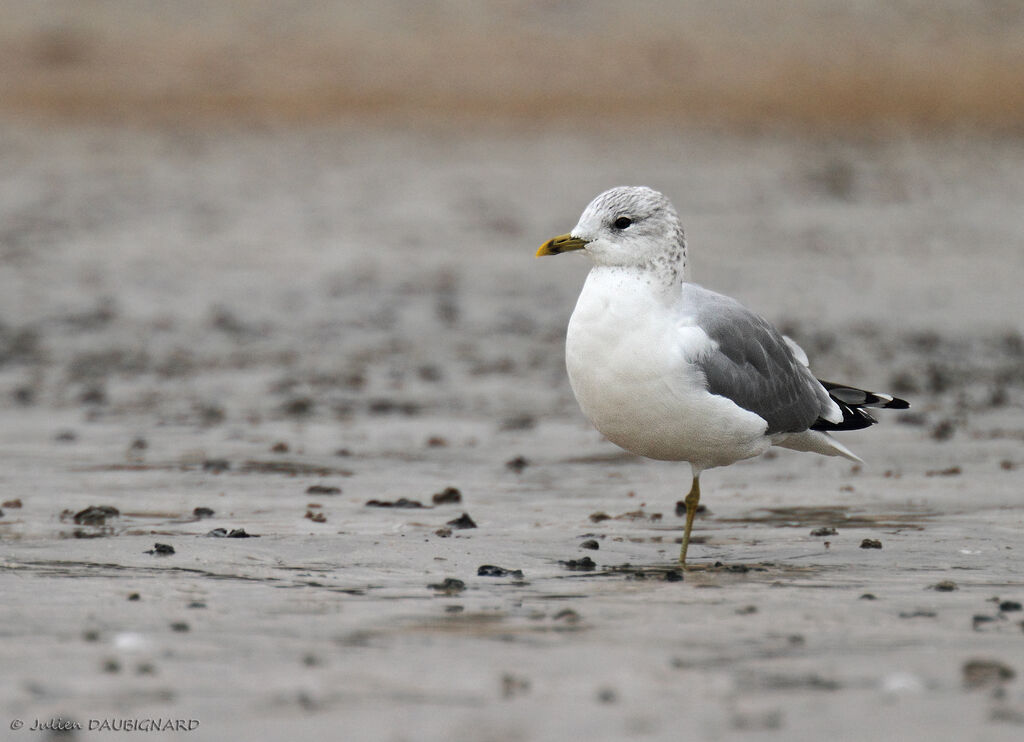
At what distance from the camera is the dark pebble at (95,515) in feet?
21.8

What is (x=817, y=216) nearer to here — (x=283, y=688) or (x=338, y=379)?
(x=338, y=379)

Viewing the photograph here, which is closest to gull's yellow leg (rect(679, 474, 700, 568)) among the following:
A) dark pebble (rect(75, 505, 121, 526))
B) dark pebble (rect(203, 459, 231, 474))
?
dark pebble (rect(75, 505, 121, 526))

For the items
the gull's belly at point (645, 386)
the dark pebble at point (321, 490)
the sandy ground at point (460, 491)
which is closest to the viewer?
the sandy ground at point (460, 491)

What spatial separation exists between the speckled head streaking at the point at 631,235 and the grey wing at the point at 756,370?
0.88 ft

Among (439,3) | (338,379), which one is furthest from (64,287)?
(439,3)

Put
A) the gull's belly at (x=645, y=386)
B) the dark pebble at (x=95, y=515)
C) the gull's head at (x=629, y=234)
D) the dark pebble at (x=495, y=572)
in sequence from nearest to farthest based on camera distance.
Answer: the dark pebble at (x=495, y=572)
the gull's belly at (x=645, y=386)
the gull's head at (x=629, y=234)
the dark pebble at (x=95, y=515)

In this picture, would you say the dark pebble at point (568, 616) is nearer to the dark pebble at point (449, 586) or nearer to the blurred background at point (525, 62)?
the dark pebble at point (449, 586)

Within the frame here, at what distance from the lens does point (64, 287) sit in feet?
48.6

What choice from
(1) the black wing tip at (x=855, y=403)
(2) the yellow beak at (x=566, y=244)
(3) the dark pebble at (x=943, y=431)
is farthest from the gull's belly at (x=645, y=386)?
(3) the dark pebble at (x=943, y=431)

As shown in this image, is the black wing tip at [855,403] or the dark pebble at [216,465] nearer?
the black wing tip at [855,403]

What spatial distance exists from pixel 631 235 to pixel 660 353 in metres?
0.55

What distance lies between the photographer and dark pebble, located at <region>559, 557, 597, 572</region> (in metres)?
5.92

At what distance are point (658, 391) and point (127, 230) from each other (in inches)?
514

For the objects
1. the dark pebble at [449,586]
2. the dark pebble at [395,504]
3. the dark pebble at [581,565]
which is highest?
the dark pebble at [395,504]
